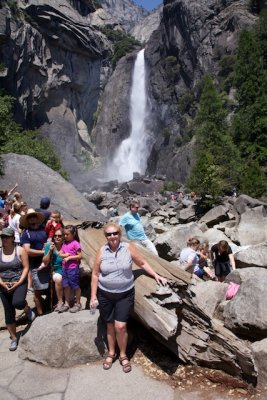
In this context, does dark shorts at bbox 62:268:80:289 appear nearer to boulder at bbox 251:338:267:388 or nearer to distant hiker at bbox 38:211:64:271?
distant hiker at bbox 38:211:64:271

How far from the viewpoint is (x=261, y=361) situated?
4.37 metres

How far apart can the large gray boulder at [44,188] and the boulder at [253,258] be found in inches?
222

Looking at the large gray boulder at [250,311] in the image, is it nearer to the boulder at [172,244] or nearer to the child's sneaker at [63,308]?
the child's sneaker at [63,308]

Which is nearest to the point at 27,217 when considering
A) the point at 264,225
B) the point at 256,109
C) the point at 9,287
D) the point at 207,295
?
the point at 9,287

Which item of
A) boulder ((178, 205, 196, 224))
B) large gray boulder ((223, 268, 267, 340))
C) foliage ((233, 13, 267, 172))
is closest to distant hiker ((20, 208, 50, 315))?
large gray boulder ((223, 268, 267, 340))

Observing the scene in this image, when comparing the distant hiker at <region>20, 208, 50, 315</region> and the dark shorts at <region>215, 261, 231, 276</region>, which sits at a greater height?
the distant hiker at <region>20, 208, 50, 315</region>

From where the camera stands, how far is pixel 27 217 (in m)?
5.56

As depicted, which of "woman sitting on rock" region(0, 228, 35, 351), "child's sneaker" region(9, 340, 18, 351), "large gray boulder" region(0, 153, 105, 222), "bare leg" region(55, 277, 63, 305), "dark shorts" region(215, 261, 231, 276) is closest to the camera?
"woman sitting on rock" region(0, 228, 35, 351)

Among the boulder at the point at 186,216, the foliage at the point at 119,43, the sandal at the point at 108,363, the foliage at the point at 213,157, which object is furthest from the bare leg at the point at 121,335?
the foliage at the point at 119,43

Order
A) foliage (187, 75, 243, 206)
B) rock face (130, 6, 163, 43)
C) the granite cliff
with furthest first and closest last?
rock face (130, 6, 163, 43) < the granite cliff < foliage (187, 75, 243, 206)

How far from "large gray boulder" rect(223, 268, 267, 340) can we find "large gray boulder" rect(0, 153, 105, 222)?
26.1 ft

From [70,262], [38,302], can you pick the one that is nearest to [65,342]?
[70,262]

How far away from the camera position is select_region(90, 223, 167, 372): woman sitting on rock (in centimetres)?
434

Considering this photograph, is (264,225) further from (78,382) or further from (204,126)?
(204,126)
